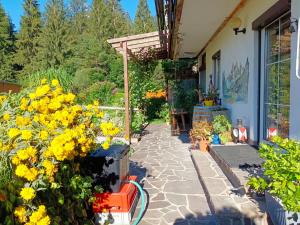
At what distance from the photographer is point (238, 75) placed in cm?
582

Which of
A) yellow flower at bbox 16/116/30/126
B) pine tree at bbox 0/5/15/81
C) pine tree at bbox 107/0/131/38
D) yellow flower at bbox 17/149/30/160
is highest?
pine tree at bbox 107/0/131/38

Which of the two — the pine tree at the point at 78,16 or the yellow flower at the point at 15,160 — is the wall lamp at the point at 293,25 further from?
the pine tree at the point at 78,16

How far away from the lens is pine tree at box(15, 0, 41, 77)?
1259 inches

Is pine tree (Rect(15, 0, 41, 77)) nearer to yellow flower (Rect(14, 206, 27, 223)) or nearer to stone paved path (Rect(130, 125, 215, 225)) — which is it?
stone paved path (Rect(130, 125, 215, 225))

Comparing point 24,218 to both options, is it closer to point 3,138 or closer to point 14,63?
point 3,138

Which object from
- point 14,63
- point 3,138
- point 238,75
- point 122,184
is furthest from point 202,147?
point 14,63

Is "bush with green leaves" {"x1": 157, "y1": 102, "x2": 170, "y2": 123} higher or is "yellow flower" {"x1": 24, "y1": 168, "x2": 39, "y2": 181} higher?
"yellow flower" {"x1": 24, "y1": 168, "x2": 39, "y2": 181}

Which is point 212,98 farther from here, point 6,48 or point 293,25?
point 6,48

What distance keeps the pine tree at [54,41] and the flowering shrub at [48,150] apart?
30.4 m

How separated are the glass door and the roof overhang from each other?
116 cm

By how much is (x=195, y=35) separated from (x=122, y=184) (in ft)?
19.2

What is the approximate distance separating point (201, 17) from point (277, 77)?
2.42 metres

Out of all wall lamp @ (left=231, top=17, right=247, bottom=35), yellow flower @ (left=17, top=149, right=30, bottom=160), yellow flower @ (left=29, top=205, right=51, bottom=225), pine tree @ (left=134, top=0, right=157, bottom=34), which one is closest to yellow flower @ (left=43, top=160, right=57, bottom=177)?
yellow flower @ (left=17, top=149, right=30, bottom=160)

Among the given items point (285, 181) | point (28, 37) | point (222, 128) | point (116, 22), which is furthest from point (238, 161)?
point (28, 37)
